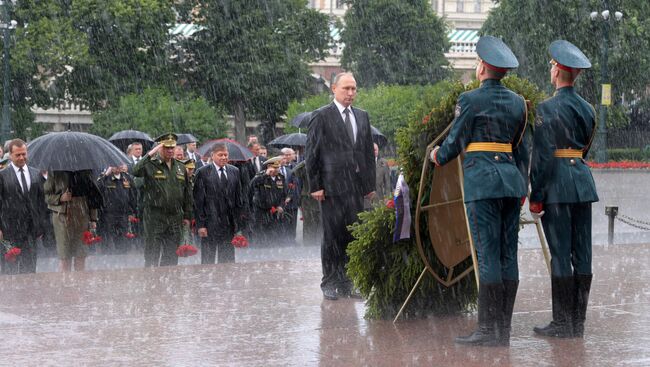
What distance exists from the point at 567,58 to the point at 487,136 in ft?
2.73

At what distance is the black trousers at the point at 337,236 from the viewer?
9.62 metres

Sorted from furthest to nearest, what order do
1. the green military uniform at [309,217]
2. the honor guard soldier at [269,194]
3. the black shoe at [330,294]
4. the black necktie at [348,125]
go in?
the green military uniform at [309,217], the honor guard soldier at [269,194], the black necktie at [348,125], the black shoe at [330,294]

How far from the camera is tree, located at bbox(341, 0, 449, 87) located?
67500 mm

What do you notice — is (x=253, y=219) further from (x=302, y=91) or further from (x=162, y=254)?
(x=302, y=91)

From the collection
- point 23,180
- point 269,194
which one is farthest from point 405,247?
point 269,194

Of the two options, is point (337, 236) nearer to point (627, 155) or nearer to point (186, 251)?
point (186, 251)

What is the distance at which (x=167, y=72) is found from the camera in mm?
54031

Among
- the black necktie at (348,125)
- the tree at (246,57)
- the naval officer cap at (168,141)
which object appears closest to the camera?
the black necktie at (348,125)

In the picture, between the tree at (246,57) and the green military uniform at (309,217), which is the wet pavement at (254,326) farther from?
the tree at (246,57)

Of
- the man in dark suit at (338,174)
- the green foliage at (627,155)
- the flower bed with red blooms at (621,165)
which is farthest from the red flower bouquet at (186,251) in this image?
the green foliage at (627,155)

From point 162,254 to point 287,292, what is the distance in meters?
2.98

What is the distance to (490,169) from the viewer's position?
736 cm

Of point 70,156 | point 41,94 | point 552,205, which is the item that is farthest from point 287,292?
point 41,94

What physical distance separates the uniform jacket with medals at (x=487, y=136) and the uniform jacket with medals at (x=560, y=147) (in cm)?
29
